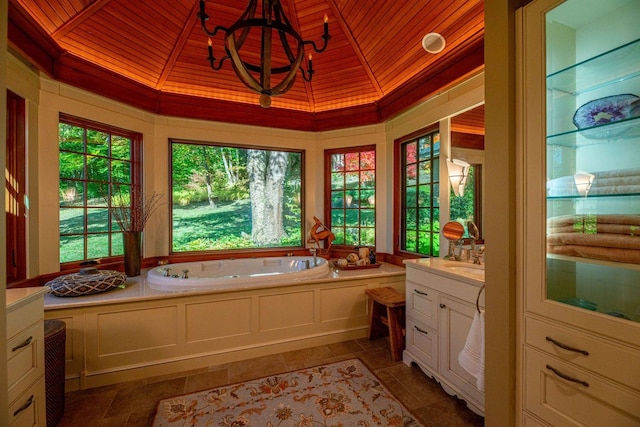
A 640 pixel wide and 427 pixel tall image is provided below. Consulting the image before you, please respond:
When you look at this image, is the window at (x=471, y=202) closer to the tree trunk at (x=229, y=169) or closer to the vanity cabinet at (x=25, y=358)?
the tree trunk at (x=229, y=169)

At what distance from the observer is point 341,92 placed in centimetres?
364

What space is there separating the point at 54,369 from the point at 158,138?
2.44 meters

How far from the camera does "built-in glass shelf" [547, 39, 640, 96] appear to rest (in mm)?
1022

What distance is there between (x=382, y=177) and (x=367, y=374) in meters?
2.31

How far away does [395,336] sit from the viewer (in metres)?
2.45

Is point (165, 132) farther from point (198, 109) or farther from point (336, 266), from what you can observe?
point (336, 266)

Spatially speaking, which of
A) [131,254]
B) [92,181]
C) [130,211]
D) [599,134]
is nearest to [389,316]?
[599,134]

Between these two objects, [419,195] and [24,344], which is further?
[419,195]

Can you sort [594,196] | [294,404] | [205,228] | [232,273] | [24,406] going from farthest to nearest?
[205,228] → [232,273] → [294,404] → [24,406] → [594,196]

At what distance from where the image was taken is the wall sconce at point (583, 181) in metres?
1.09

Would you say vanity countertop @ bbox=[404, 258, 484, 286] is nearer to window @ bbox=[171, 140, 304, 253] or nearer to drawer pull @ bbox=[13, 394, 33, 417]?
window @ bbox=[171, 140, 304, 253]

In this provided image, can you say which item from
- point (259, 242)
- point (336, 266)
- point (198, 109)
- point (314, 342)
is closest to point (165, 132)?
point (198, 109)

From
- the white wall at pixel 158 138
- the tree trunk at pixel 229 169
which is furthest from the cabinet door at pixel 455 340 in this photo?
the tree trunk at pixel 229 169

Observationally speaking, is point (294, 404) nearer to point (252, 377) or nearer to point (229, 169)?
point (252, 377)
